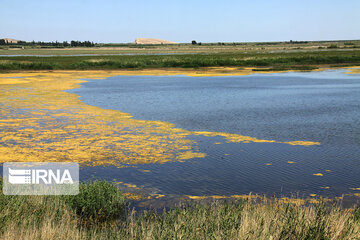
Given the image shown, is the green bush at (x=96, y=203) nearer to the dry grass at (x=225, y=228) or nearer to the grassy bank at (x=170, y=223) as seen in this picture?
the grassy bank at (x=170, y=223)

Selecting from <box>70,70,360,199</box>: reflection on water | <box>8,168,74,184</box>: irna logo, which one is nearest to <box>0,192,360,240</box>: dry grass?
<box>70,70,360,199</box>: reflection on water

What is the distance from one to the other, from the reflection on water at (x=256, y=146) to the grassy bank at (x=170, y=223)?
2611mm

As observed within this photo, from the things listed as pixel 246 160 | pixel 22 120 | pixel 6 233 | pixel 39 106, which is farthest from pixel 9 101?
pixel 6 233

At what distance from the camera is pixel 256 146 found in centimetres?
1573

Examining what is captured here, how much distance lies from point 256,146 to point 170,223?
8.69 m

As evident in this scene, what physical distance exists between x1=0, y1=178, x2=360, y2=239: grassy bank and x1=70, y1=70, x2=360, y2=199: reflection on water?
2611mm

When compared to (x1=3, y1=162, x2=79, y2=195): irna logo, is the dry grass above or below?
above

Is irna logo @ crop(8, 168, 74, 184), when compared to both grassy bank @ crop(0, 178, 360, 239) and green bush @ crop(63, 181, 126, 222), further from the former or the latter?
grassy bank @ crop(0, 178, 360, 239)

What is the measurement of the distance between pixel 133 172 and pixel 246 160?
387cm

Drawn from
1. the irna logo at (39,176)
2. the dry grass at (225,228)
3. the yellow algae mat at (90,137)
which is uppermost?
the dry grass at (225,228)

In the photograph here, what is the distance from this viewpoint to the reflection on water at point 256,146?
11.6 metres

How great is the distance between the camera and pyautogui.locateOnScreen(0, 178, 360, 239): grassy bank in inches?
268

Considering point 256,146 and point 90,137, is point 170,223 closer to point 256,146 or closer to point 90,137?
point 256,146

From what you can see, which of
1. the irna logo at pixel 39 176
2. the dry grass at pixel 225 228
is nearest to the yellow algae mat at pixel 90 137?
the irna logo at pixel 39 176
